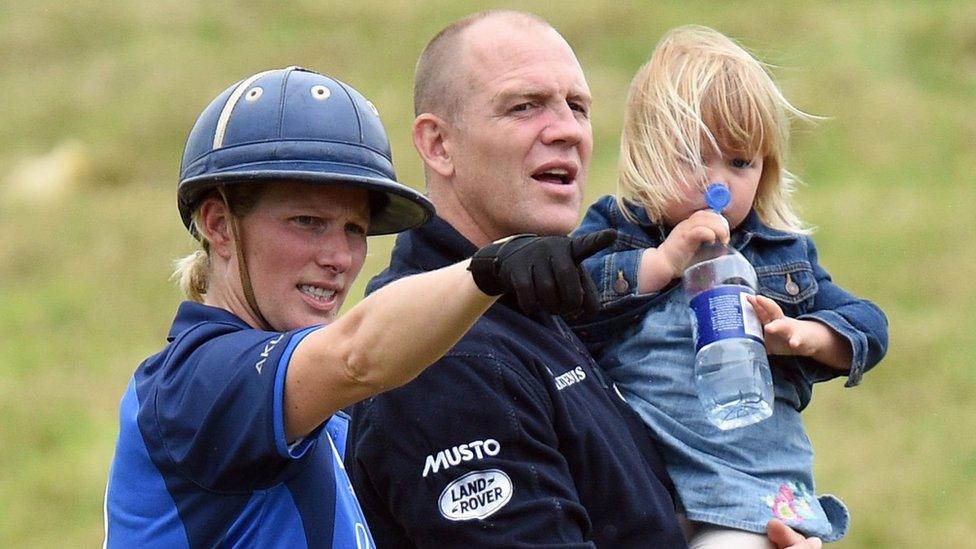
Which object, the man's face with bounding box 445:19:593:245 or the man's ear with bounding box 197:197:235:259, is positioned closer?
the man's ear with bounding box 197:197:235:259

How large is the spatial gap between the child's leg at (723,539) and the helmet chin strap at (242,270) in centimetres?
122

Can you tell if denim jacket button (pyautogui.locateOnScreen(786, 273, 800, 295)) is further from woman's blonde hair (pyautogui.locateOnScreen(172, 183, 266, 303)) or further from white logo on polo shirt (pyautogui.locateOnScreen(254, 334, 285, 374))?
white logo on polo shirt (pyautogui.locateOnScreen(254, 334, 285, 374))

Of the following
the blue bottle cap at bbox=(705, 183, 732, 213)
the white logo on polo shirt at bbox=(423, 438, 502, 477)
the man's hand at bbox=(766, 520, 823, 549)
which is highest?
the blue bottle cap at bbox=(705, 183, 732, 213)

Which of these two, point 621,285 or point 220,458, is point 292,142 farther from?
point 621,285

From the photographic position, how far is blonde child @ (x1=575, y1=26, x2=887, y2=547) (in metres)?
4.35

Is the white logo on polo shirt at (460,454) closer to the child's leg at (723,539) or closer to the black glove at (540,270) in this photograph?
the child's leg at (723,539)

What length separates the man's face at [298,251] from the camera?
3.78 meters

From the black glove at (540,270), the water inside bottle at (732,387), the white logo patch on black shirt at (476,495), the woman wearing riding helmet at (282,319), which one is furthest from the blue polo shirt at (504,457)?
the black glove at (540,270)

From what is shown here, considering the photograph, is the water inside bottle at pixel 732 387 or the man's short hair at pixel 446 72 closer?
the water inside bottle at pixel 732 387

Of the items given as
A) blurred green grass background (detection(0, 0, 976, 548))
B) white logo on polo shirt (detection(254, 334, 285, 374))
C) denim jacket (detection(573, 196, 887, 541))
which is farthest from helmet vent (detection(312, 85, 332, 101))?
blurred green grass background (detection(0, 0, 976, 548))

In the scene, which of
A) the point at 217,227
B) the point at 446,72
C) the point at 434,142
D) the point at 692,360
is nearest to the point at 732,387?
the point at 692,360

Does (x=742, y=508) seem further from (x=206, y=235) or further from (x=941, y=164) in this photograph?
(x=941, y=164)

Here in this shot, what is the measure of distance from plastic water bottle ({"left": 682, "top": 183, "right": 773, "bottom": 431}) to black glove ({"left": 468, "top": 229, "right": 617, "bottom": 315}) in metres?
1.17

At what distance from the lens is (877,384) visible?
12.9 m
